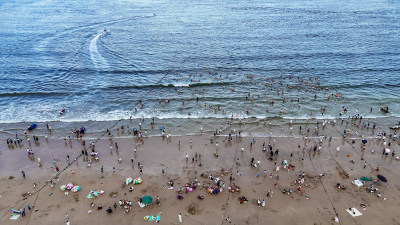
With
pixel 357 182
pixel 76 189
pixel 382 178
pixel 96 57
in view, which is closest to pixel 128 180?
pixel 76 189

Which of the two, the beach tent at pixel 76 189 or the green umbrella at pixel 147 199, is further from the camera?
the beach tent at pixel 76 189

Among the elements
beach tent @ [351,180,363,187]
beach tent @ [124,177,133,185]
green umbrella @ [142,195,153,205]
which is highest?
beach tent @ [351,180,363,187]

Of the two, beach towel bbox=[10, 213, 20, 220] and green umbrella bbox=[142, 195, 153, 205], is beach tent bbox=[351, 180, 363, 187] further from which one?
beach towel bbox=[10, 213, 20, 220]

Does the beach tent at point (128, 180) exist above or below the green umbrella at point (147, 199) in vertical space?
above

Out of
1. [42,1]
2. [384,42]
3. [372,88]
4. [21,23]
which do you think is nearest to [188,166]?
[372,88]

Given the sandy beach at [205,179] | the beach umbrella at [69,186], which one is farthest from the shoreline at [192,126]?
the beach umbrella at [69,186]

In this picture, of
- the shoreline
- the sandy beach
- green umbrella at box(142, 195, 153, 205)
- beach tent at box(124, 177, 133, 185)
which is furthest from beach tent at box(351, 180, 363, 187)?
beach tent at box(124, 177, 133, 185)

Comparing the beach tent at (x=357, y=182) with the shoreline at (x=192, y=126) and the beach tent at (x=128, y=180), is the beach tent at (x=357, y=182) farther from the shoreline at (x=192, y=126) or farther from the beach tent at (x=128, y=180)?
the beach tent at (x=128, y=180)
